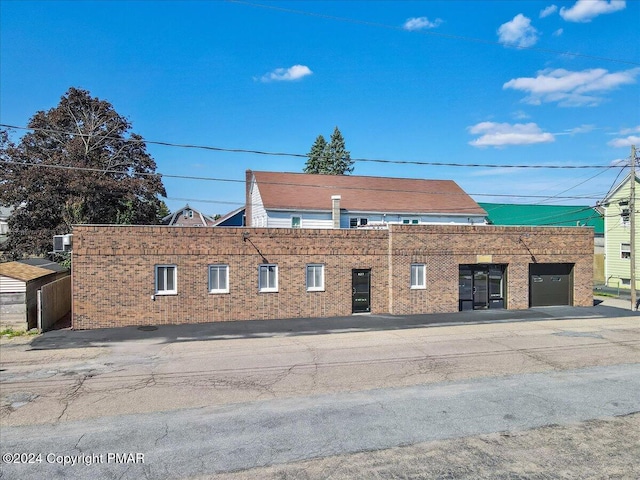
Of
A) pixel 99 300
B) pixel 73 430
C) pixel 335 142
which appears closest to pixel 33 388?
pixel 73 430

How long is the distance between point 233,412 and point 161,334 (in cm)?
885

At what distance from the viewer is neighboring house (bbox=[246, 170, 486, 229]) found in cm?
3106

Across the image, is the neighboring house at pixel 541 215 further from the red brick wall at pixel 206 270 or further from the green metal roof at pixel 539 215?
the red brick wall at pixel 206 270

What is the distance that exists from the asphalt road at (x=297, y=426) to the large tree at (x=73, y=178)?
25160 mm

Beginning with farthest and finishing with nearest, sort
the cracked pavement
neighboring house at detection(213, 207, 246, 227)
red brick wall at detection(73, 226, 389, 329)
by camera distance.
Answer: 1. neighboring house at detection(213, 207, 246, 227)
2. red brick wall at detection(73, 226, 389, 329)
3. the cracked pavement

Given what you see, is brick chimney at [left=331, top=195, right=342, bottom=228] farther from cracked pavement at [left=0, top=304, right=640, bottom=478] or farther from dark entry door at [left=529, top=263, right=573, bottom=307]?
cracked pavement at [left=0, top=304, right=640, bottom=478]

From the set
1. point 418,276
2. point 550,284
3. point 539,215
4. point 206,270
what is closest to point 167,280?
point 206,270

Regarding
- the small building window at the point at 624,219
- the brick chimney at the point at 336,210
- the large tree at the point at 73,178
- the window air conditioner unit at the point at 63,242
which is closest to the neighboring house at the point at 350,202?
the brick chimney at the point at 336,210

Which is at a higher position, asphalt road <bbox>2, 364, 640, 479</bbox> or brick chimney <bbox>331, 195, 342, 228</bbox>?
brick chimney <bbox>331, 195, 342, 228</bbox>

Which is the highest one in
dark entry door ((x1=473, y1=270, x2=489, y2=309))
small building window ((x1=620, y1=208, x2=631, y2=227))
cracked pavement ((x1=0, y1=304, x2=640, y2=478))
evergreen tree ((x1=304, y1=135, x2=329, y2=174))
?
evergreen tree ((x1=304, y1=135, x2=329, y2=174))

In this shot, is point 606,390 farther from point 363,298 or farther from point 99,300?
point 99,300

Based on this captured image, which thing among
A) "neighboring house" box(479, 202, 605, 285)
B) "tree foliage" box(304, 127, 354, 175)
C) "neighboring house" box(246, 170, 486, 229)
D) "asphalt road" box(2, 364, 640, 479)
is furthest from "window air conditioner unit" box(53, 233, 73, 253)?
"tree foliage" box(304, 127, 354, 175)

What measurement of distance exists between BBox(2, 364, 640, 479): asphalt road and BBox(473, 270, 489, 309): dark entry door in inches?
464

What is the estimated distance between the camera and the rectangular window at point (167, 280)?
1850 centimetres
